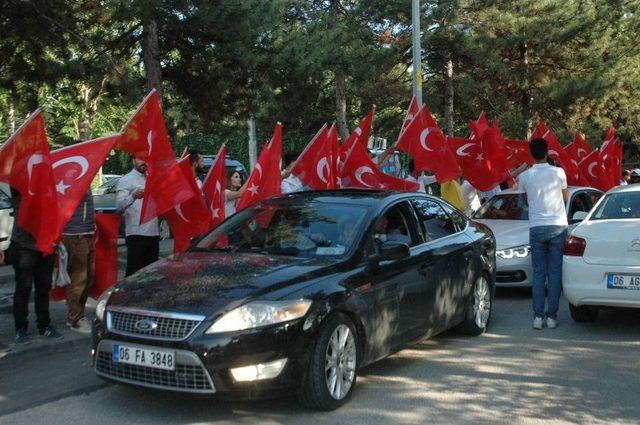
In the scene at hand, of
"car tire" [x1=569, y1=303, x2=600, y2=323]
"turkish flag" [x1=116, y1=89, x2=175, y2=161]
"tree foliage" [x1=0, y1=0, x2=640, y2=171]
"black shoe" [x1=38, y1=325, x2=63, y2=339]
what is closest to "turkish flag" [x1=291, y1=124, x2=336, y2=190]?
"turkish flag" [x1=116, y1=89, x2=175, y2=161]

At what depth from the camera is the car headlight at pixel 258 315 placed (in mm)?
4594

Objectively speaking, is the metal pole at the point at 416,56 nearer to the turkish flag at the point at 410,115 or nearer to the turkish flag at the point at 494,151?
the turkish flag at the point at 494,151

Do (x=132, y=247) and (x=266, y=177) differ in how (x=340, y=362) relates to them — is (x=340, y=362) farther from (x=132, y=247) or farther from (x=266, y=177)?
(x=266, y=177)

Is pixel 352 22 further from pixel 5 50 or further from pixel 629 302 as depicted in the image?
pixel 629 302

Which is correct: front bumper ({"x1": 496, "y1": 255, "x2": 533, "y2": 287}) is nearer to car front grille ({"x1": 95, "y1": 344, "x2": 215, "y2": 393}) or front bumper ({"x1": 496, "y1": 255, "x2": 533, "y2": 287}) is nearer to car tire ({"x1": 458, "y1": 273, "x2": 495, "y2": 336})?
car tire ({"x1": 458, "y1": 273, "x2": 495, "y2": 336})

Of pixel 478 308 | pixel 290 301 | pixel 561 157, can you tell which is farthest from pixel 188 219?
pixel 561 157

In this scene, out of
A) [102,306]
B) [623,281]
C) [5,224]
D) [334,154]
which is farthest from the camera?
[5,224]

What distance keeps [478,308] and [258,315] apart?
3.39 meters

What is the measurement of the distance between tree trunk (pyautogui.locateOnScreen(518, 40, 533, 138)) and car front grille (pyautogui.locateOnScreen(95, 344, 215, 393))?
2072 cm

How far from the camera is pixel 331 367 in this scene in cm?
499

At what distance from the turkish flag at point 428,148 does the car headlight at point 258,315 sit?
21.6 ft

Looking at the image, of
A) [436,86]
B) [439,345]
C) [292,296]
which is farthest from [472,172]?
[436,86]

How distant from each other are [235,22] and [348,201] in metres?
7.99

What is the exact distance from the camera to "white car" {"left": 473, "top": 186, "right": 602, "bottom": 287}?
9.33m
